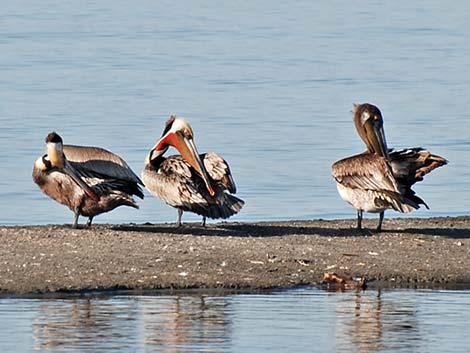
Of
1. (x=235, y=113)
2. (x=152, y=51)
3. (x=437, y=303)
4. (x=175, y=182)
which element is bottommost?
(x=437, y=303)

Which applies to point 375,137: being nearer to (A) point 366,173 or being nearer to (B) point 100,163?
(A) point 366,173

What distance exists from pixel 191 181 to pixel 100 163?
2.76 ft

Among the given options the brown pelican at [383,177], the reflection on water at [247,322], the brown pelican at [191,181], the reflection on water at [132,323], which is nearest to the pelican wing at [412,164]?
the brown pelican at [383,177]

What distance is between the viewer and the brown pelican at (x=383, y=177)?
1296 cm

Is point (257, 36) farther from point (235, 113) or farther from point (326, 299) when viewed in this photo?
point (326, 299)

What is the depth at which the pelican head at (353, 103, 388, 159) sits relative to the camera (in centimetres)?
1374

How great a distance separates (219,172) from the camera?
13430mm

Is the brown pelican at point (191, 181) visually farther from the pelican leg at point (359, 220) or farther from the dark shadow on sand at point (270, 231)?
the pelican leg at point (359, 220)

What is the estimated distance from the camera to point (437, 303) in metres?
10.9

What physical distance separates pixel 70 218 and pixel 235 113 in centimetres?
788

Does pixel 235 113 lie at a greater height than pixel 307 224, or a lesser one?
greater

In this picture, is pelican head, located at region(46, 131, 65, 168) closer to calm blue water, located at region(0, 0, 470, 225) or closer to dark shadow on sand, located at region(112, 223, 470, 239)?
dark shadow on sand, located at region(112, 223, 470, 239)

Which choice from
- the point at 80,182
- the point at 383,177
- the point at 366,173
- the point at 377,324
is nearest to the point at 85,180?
the point at 80,182

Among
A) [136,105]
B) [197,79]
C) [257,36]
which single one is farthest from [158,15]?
[136,105]
